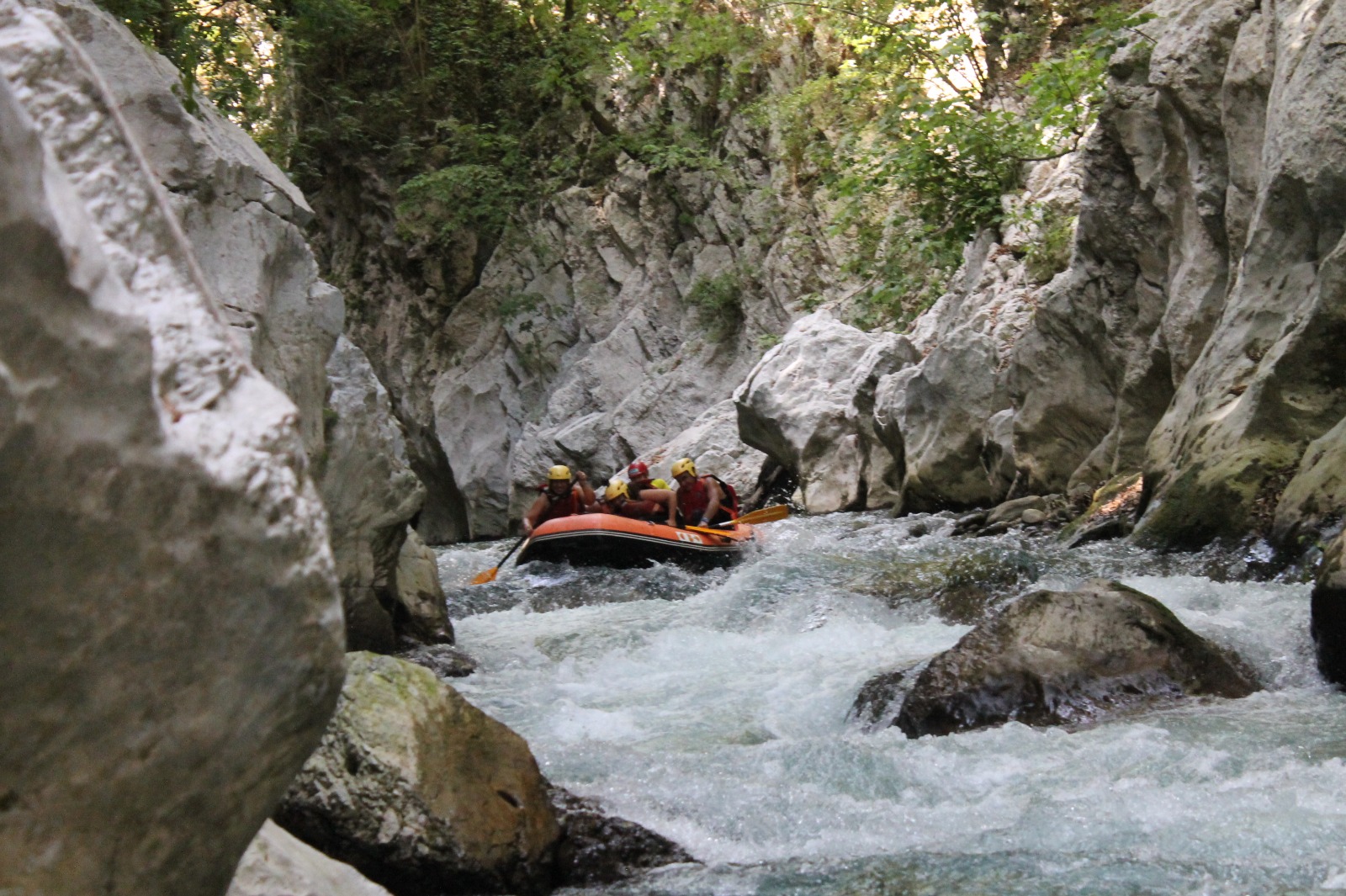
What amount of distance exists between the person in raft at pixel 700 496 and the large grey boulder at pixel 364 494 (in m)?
5.78

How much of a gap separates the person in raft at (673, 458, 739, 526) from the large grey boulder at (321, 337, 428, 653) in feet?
19.0

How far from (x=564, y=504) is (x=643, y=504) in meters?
0.80

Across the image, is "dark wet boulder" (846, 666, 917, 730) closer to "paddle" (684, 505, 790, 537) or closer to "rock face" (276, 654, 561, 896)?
"rock face" (276, 654, 561, 896)

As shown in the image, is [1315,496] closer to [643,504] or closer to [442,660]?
[442,660]

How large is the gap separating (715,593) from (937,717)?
3.82 meters

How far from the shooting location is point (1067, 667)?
479 centimetres

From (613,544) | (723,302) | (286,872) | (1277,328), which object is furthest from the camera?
(723,302)

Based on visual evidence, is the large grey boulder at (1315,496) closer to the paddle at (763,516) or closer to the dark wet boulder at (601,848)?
the dark wet boulder at (601,848)

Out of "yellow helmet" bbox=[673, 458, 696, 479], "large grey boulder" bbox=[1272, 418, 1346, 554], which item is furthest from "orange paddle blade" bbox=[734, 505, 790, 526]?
"large grey boulder" bbox=[1272, 418, 1346, 554]

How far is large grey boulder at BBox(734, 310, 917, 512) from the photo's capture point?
14.3 m

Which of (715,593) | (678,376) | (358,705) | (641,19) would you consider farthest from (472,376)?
→ (358,705)

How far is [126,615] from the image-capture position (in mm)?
1290

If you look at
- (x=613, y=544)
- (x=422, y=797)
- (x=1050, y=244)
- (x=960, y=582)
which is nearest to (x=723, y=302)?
(x=1050, y=244)

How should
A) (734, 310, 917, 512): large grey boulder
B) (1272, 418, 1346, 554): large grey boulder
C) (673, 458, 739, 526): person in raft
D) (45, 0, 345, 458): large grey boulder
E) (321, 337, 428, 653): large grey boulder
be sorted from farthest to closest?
1. (734, 310, 917, 512): large grey boulder
2. (673, 458, 739, 526): person in raft
3. (321, 337, 428, 653): large grey boulder
4. (1272, 418, 1346, 554): large grey boulder
5. (45, 0, 345, 458): large grey boulder
